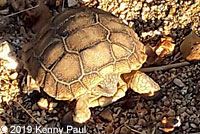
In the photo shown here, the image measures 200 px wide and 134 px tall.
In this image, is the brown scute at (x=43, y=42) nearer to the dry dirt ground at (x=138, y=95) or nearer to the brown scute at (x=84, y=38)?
the brown scute at (x=84, y=38)

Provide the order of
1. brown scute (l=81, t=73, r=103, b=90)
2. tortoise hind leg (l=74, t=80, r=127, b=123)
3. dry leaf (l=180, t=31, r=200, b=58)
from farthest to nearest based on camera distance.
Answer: dry leaf (l=180, t=31, r=200, b=58) → tortoise hind leg (l=74, t=80, r=127, b=123) → brown scute (l=81, t=73, r=103, b=90)

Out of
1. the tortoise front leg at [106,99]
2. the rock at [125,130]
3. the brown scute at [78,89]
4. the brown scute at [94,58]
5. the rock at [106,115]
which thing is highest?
the brown scute at [94,58]

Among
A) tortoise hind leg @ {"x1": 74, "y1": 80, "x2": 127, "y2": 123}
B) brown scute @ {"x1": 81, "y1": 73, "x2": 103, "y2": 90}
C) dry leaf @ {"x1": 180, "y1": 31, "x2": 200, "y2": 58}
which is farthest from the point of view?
dry leaf @ {"x1": 180, "y1": 31, "x2": 200, "y2": 58}

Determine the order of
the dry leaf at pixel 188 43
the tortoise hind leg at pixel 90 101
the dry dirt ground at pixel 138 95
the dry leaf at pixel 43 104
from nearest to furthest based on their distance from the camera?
1. the tortoise hind leg at pixel 90 101
2. the dry dirt ground at pixel 138 95
3. the dry leaf at pixel 43 104
4. the dry leaf at pixel 188 43

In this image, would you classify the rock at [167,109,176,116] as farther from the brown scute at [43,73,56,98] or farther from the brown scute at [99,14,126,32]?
the brown scute at [43,73,56,98]

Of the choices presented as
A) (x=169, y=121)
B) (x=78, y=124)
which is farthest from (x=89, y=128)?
(x=169, y=121)

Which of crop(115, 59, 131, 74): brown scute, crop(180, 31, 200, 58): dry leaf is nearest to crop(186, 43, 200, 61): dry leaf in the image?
crop(180, 31, 200, 58): dry leaf

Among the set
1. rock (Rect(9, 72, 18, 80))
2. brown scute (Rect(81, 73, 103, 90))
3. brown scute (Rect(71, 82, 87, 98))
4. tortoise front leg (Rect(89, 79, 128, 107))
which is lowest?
tortoise front leg (Rect(89, 79, 128, 107))

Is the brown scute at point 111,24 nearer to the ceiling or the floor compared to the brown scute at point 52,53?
nearer to the ceiling

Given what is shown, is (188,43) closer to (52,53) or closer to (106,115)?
(106,115)

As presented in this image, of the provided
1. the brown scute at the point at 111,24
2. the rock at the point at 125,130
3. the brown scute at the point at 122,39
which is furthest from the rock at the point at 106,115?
the brown scute at the point at 111,24
